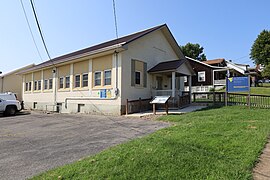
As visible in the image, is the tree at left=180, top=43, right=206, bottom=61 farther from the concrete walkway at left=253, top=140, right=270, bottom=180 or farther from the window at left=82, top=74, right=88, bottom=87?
the concrete walkway at left=253, top=140, right=270, bottom=180

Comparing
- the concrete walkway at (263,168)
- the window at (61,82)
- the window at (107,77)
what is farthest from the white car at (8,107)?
the concrete walkway at (263,168)

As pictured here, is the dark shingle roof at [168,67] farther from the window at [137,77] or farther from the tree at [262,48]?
the tree at [262,48]

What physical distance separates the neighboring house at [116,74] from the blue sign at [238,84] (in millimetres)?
3602

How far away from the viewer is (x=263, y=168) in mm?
3746

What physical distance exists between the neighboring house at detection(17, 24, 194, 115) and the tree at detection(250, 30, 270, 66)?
3395 cm

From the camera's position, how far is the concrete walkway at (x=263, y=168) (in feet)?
11.2

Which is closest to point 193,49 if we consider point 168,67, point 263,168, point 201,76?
point 201,76

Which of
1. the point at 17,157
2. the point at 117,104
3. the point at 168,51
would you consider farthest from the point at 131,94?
the point at 17,157

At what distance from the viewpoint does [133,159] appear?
13.6ft

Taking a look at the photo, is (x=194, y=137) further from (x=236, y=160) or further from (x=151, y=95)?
(x=151, y=95)

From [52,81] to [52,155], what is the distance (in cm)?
1743

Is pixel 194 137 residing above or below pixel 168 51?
below

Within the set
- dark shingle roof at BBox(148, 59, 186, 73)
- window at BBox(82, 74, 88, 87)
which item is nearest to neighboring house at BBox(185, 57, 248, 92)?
dark shingle roof at BBox(148, 59, 186, 73)

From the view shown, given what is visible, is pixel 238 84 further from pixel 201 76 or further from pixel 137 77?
pixel 201 76
